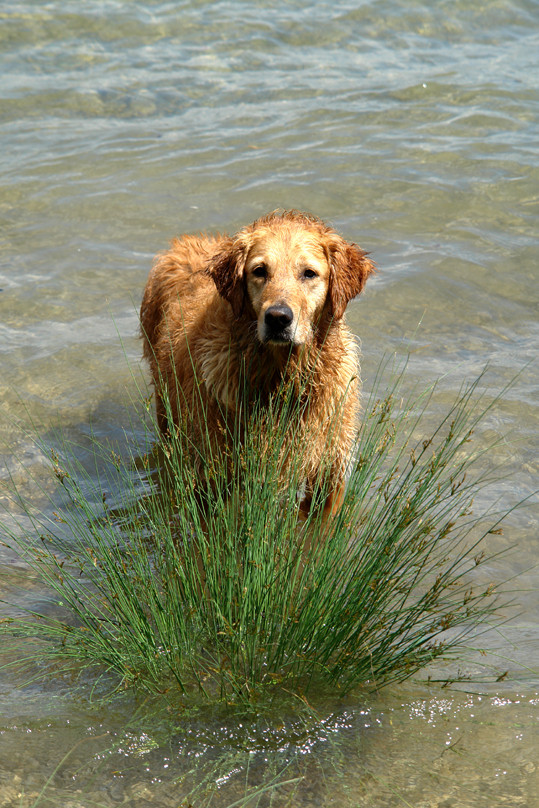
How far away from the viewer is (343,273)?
4.76 m

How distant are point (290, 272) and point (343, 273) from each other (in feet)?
1.19

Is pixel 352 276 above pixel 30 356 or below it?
above

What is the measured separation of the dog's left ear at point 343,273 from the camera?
15.5ft

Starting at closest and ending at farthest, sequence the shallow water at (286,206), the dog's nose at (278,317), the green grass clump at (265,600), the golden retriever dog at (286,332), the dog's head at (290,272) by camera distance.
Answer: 1. the shallow water at (286,206)
2. the green grass clump at (265,600)
3. the dog's nose at (278,317)
4. the dog's head at (290,272)
5. the golden retriever dog at (286,332)

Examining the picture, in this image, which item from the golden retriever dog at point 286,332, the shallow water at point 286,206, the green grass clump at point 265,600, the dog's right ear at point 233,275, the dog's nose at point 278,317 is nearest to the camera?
the shallow water at point 286,206

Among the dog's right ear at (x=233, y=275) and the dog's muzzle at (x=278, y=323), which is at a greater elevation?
the dog's right ear at (x=233, y=275)

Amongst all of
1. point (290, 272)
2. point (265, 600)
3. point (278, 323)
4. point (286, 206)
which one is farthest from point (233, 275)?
point (286, 206)

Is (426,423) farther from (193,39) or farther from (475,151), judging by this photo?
(193,39)

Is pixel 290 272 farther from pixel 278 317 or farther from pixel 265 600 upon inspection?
pixel 265 600

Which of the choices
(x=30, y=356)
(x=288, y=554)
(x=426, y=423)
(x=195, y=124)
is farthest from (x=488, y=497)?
(x=195, y=124)

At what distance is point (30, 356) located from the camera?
6.93 metres

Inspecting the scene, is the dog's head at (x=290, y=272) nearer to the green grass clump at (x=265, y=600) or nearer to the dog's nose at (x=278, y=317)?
the dog's nose at (x=278, y=317)

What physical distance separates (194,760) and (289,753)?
37 centimetres

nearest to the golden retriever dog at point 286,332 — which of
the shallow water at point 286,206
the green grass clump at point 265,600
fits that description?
the shallow water at point 286,206
